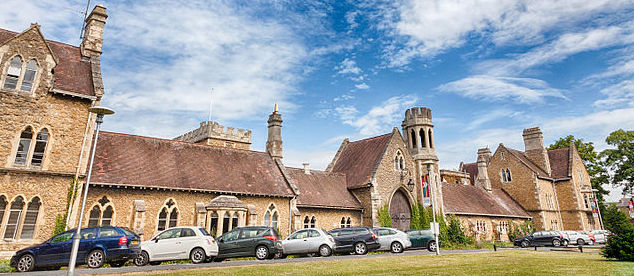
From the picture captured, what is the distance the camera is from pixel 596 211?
4378 centimetres

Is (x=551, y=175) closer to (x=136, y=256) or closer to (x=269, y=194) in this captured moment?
(x=269, y=194)

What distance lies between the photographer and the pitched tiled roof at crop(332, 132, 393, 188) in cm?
3150

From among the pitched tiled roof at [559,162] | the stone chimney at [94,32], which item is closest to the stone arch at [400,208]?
the stone chimney at [94,32]

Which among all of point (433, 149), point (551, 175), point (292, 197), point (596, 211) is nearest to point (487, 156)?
point (551, 175)

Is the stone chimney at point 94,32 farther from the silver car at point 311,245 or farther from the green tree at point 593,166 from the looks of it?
the green tree at point 593,166

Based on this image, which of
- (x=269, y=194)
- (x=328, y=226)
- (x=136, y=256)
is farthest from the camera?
(x=328, y=226)

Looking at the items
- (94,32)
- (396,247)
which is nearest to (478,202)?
(396,247)

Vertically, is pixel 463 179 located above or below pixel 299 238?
above

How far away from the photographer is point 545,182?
45.5 metres

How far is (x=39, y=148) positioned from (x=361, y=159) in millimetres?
23805

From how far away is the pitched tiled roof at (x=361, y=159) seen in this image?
31.5 metres

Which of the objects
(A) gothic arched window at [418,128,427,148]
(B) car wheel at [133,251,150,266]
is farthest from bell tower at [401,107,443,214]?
(B) car wheel at [133,251,150,266]

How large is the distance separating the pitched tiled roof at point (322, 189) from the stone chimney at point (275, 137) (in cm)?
187

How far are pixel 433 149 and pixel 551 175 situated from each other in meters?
23.5
